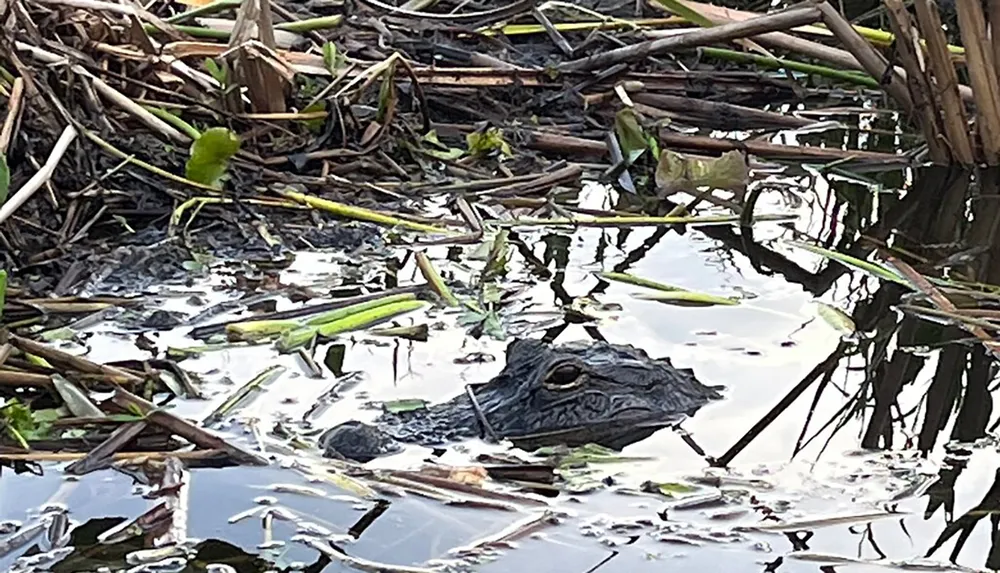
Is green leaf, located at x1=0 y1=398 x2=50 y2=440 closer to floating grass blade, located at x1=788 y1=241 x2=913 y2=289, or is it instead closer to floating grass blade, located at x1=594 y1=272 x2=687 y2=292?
floating grass blade, located at x1=594 y1=272 x2=687 y2=292

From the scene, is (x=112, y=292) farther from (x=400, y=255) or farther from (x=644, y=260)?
(x=644, y=260)

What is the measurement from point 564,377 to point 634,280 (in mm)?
751

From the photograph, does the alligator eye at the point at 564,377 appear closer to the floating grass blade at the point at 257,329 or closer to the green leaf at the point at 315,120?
the floating grass blade at the point at 257,329

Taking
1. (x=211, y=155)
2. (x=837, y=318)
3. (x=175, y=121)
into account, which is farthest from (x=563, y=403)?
(x=175, y=121)

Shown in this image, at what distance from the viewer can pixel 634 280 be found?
3311mm

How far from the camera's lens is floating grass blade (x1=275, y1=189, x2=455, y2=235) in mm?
3629

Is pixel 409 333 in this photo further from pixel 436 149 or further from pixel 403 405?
pixel 436 149

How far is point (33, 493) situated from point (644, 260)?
1.76m

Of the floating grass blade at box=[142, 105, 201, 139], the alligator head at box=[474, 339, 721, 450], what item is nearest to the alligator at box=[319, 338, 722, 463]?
the alligator head at box=[474, 339, 721, 450]

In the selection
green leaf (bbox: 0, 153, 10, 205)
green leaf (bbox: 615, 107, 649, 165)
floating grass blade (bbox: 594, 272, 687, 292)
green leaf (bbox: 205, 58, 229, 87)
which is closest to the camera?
green leaf (bbox: 0, 153, 10, 205)

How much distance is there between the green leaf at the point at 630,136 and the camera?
4.21m

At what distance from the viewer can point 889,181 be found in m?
4.17

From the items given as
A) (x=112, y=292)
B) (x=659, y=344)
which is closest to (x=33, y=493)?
(x=112, y=292)

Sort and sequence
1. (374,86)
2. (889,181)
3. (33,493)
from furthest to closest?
(374,86), (889,181), (33,493)
